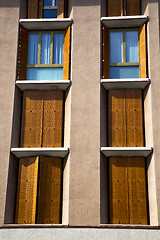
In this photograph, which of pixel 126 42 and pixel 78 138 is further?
pixel 126 42

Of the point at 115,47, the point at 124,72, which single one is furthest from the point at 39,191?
the point at 115,47

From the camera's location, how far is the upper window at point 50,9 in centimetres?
2573

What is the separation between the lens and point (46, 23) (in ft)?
81.4

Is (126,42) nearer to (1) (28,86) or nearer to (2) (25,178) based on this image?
(1) (28,86)

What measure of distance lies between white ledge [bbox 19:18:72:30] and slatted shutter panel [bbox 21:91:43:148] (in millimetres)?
4424

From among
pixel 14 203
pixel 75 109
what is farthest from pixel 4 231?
pixel 75 109

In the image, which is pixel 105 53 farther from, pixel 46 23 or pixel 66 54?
pixel 46 23

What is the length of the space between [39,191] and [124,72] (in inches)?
343

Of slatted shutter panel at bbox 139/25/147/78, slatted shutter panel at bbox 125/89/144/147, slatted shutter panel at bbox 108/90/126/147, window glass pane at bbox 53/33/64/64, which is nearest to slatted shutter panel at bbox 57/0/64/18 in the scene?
window glass pane at bbox 53/33/64/64

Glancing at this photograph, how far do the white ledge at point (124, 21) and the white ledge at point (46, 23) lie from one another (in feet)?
7.63

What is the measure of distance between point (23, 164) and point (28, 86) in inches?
185

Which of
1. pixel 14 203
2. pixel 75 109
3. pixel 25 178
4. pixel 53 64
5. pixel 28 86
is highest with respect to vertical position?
pixel 53 64

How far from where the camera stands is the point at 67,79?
76.7 feet

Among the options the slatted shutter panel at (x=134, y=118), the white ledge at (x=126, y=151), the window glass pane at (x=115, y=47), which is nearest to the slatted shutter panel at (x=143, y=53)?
the slatted shutter panel at (x=134, y=118)
